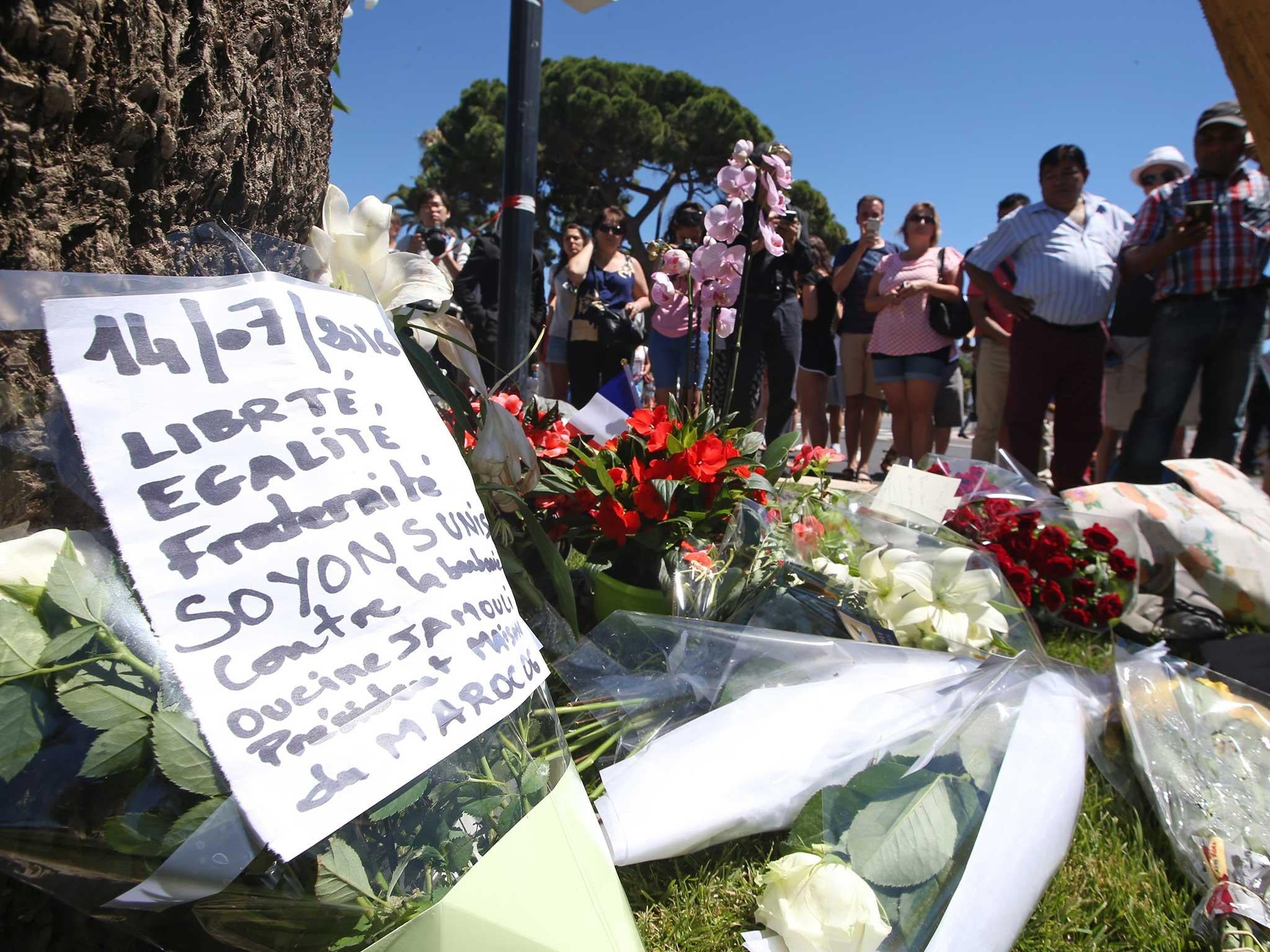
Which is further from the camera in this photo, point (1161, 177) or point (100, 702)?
point (1161, 177)

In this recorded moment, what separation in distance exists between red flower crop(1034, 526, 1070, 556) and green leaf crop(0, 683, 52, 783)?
2250 mm

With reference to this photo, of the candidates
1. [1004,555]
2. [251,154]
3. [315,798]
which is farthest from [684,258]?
[315,798]

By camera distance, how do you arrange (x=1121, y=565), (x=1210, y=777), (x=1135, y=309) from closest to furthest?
(x=1210, y=777) → (x=1121, y=565) → (x=1135, y=309)

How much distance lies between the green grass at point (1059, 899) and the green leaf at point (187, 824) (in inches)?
23.7

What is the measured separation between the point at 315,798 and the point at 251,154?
750mm

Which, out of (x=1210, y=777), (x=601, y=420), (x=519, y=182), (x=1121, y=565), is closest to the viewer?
(x=1210, y=777)

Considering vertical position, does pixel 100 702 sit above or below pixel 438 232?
below

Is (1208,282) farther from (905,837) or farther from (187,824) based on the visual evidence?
(187,824)

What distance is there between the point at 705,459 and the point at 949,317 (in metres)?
3.24

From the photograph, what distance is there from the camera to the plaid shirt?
10.1 feet

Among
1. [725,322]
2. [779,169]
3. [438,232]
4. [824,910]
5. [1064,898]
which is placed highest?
[438,232]

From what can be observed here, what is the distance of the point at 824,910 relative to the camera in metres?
0.88

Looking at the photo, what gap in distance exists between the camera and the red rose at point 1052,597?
6.92ft

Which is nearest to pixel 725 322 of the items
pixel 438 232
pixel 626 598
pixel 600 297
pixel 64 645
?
pixel 626 598
